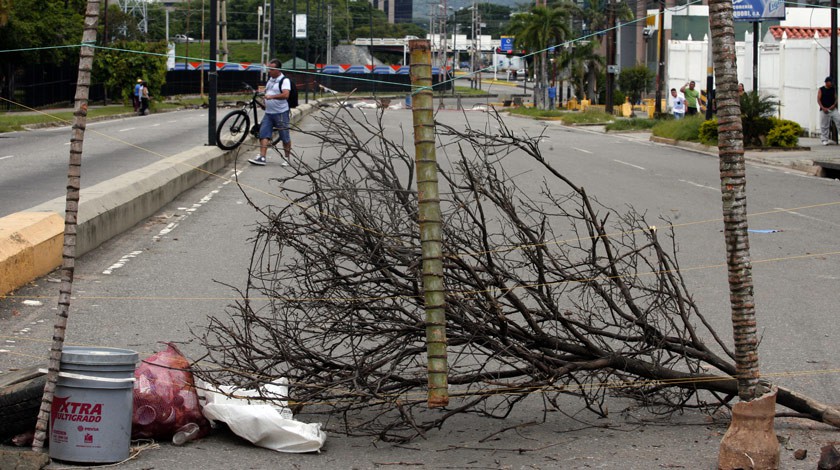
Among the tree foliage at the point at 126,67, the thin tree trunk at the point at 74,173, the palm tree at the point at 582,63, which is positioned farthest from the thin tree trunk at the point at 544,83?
the thin tree trunk at the point at 74,173

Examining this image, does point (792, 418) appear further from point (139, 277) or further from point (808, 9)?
point (808, 9)

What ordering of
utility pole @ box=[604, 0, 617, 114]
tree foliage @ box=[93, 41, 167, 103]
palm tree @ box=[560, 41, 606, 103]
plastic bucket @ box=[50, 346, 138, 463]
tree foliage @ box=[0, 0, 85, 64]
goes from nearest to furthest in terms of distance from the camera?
plastic bucket @ box=[50, 346, 138, 463]
tree foliage @ box=[0, 0, 85, 64]
tree foliage @ box=[93, 41, 167, 103]
utility pole @ box=[604, 0, 617, 114]
palm tree @ box=[560, 41, 606, 103]

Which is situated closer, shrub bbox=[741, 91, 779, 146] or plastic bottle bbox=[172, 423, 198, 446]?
plastic bottle bbox=[172, 423, 198, 446]

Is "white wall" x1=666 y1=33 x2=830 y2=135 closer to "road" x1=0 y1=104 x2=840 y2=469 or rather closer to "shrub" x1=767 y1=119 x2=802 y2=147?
"shrub" x1=767 y1=119 x2=802 y2=147

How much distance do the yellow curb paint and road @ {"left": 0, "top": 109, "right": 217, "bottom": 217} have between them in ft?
9.89

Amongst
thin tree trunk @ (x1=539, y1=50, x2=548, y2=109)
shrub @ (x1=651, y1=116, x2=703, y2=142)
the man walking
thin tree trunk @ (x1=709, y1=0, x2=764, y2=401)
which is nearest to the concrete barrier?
thin tree trunk @ (x1=709, y1=0, x2=764, y2=401)

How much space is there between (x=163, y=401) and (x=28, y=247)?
13.7ft

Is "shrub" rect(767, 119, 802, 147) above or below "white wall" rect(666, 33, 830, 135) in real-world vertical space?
below

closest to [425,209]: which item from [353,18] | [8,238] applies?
[8,238]

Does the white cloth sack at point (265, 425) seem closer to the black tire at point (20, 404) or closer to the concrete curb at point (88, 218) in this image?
the black tire at point (20, 404)

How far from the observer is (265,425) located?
17.1 feet

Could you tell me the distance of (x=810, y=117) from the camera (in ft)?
106

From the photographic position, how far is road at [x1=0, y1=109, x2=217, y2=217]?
15610 millimetres

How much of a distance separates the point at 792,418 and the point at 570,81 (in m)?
73.1
